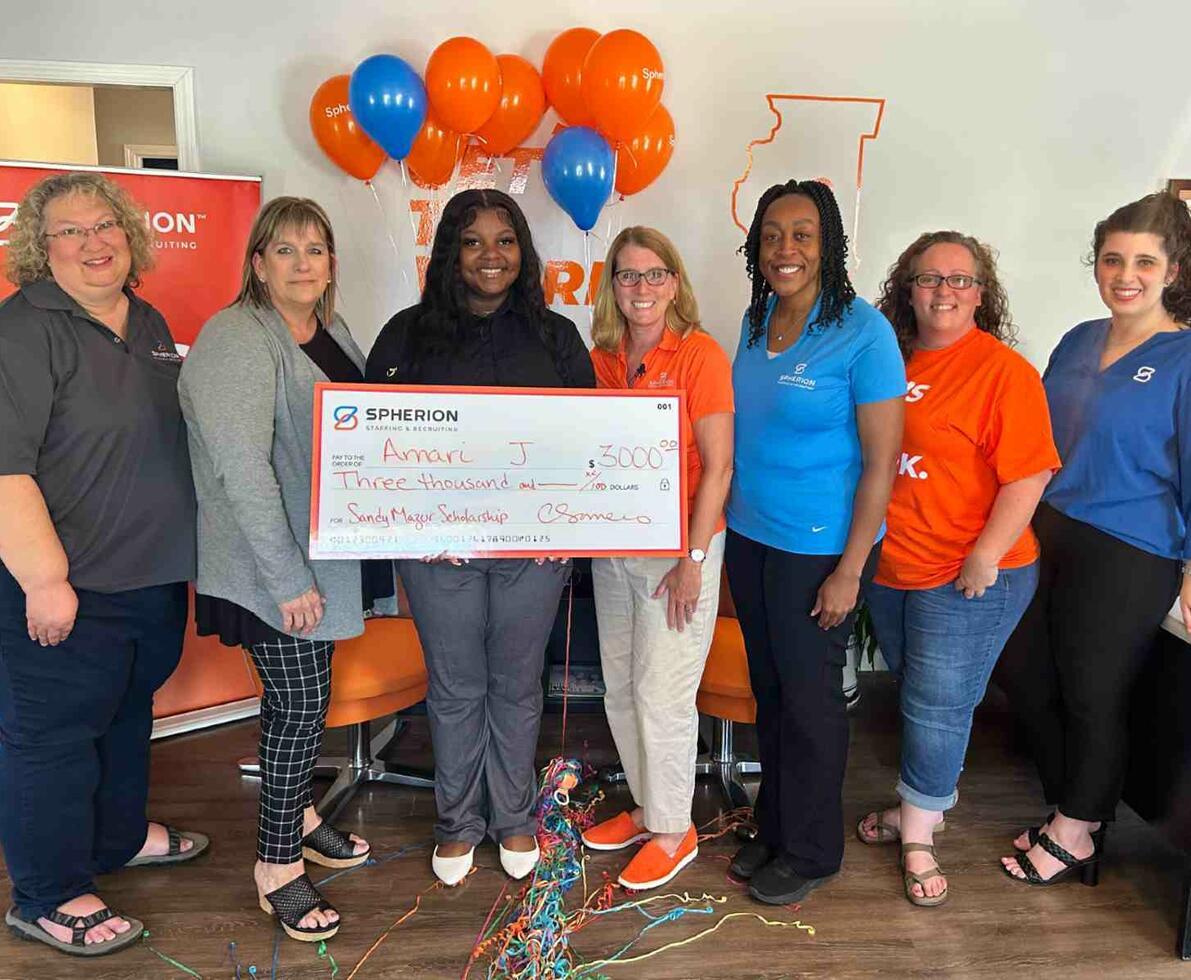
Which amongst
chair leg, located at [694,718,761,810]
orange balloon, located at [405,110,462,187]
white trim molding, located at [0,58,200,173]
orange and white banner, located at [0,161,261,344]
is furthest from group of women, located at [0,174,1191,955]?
white trim molding, located at [0,58,200,173]

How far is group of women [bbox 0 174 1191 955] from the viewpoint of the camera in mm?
1605

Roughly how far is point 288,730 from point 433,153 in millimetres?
2002

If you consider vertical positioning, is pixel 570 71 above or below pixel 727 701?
above

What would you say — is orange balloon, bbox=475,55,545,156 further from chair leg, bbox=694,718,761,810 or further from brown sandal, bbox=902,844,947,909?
brown sandal, bbox=902,844,947,909

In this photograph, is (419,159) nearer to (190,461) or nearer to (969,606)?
(190,461)

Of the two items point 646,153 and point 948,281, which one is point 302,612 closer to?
point 948,281

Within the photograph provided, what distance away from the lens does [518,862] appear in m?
1.95

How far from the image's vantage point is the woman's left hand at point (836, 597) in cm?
168

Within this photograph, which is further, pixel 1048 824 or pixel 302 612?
pixel 1048 824

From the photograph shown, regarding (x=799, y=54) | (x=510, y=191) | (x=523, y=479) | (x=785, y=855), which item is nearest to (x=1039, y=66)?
(x=799, y=54)

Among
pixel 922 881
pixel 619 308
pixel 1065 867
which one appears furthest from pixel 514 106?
pixel 1065 867

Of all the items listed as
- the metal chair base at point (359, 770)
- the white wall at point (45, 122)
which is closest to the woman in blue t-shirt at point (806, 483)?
the metal chair base at point (359, 770)

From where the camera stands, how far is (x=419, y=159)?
111 inches

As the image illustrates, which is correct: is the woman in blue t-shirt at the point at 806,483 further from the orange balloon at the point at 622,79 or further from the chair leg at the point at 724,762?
the orange balloon at the point at 622,79
